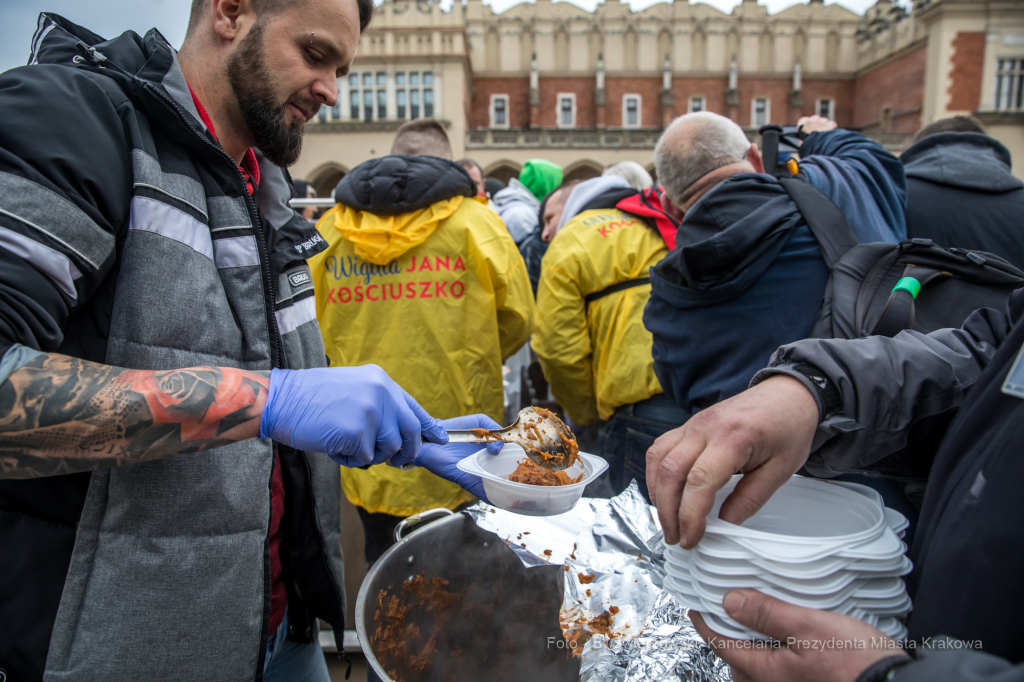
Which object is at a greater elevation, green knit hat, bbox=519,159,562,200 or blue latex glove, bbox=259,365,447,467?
green knit hat, bbox=519,159,562,200

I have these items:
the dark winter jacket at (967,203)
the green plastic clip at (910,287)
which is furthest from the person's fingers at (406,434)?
the dark winter jacket at (967,203)

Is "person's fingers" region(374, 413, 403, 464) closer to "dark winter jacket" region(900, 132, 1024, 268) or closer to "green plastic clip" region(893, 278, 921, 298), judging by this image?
"green plastic clip" region(893, 278, 921, 298)

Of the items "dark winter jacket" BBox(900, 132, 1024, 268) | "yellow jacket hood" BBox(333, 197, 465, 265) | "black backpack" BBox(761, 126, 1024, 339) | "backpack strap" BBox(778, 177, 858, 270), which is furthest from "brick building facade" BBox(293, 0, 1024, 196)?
"black backpack" BBox(761, 126, 1024, 339)

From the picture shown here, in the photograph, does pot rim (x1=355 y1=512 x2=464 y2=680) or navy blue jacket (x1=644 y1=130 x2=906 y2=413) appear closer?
pot rim (x1=355 y1=512 x2=464 y2=680)

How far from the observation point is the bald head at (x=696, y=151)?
2428 mm

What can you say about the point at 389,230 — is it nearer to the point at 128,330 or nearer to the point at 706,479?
→ the point at 128,330

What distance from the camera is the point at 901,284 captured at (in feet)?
5.21

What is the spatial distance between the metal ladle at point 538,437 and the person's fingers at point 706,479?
79cm

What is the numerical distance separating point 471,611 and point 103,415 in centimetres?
122

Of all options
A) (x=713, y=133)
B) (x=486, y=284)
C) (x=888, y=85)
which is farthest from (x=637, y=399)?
(x=888, y=85)

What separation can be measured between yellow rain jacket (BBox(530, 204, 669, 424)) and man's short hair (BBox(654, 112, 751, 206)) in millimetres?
558

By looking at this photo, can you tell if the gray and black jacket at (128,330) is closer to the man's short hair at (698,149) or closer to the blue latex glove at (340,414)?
the blue latex glove at (340,414)

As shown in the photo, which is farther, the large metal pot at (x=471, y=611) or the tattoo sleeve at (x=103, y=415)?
the large metal pot at (x=471, y=611)

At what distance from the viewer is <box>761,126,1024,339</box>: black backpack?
153cm
